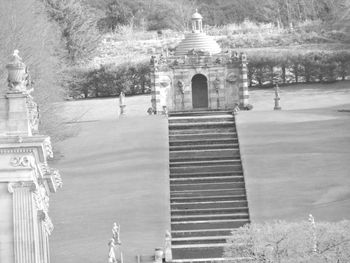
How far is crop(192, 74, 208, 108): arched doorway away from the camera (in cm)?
7656

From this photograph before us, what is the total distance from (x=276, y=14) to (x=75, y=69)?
93.1 ft

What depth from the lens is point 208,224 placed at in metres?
52.7

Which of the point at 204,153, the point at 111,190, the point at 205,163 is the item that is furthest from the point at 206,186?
the point at 204,153

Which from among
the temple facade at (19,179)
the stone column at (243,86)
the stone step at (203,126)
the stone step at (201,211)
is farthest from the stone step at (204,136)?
Answer: the temple facade at (19,179)

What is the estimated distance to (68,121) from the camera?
7256 cm

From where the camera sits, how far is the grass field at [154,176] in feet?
165

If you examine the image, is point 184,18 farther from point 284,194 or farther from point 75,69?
point 284,194

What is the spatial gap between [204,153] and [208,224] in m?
9.68

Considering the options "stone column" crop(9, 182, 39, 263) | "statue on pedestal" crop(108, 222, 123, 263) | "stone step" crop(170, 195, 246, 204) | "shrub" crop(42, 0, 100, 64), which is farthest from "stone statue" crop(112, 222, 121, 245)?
"shrub" crop(42, 0, 100, 64)

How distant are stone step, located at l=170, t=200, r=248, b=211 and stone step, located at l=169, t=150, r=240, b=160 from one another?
6518mm

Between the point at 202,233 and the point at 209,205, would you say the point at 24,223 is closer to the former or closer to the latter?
the point at 202,233

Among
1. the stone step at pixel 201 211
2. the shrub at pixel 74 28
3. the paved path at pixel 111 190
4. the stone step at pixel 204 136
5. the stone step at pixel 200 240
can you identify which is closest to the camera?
the paved path at pixel 111 190

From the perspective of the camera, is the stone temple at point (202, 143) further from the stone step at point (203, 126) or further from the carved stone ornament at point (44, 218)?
the carved stone ornament at point (44, 218)

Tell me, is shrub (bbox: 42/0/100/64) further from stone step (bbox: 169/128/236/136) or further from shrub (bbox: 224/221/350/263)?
shrub (bbox: 224/221/350/263)
